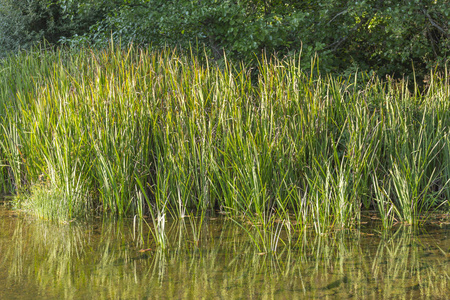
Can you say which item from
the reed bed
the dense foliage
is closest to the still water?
the reed bed

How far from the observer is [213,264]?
269cm

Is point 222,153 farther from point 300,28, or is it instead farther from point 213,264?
point 300,28

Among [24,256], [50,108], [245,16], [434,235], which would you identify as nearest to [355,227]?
[434,235]

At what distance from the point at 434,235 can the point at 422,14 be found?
5.03 meters

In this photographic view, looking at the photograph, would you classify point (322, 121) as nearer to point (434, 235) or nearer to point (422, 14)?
point (434, 235)

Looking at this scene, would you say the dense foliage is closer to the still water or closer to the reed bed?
the reed bed

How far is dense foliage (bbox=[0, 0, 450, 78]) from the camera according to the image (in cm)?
688

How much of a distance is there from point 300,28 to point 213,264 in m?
5.74

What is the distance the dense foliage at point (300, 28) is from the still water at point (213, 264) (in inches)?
147

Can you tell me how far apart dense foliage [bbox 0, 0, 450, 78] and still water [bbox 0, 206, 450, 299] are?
12.3ft

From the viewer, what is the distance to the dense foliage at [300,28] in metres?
6.88

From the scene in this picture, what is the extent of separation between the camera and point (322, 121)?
12.7 feet

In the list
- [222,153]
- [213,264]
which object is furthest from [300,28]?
[213,264]

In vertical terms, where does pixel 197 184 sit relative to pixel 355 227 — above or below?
above
